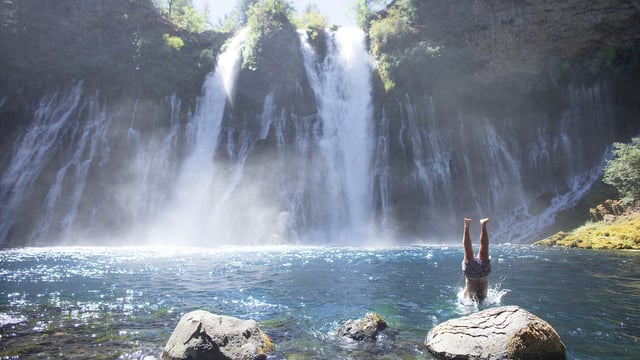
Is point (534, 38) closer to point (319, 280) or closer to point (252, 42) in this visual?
point (252, 42)

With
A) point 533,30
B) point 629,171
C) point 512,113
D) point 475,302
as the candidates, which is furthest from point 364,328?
point 533,30

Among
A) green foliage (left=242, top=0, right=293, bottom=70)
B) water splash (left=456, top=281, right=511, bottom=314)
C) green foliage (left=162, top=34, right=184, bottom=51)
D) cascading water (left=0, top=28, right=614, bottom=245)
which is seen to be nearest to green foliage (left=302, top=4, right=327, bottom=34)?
green foliage (left=242, top=0, right=293, bottom=70)

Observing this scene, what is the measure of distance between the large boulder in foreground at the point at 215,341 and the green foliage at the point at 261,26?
→ 119 ft

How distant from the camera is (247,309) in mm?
10891

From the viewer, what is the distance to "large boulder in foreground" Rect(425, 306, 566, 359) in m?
6.81

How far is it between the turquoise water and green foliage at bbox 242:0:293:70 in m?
26.8

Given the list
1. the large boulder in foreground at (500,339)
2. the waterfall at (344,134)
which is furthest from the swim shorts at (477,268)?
the waterfall at (344,134)

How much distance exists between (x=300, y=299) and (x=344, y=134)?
2754 cm

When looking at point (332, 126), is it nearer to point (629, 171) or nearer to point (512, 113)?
point (512, 113)

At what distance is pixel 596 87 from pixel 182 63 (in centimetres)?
3846

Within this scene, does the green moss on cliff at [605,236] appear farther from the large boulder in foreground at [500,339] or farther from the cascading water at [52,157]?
the cascading water at [52,157]

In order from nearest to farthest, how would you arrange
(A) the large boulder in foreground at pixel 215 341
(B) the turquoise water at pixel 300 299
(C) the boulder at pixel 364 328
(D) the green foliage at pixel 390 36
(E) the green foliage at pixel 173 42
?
(A) the large boulder in foreground at pixel 215 341 < (B) the turquoise water at pixel 300 299 < (C) the boulder at pixel 364 328 < (D) the green foliage at pixel 390 36 < (E) the green foliage at pixel 173 42

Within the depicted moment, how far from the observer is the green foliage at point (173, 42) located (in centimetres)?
4491

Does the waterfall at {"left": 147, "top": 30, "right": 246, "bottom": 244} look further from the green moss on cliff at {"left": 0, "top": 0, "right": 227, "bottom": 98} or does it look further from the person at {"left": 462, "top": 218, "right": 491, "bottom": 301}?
the person at {"left": 462, "top": 218, "right": 491, "bottom": 301}
